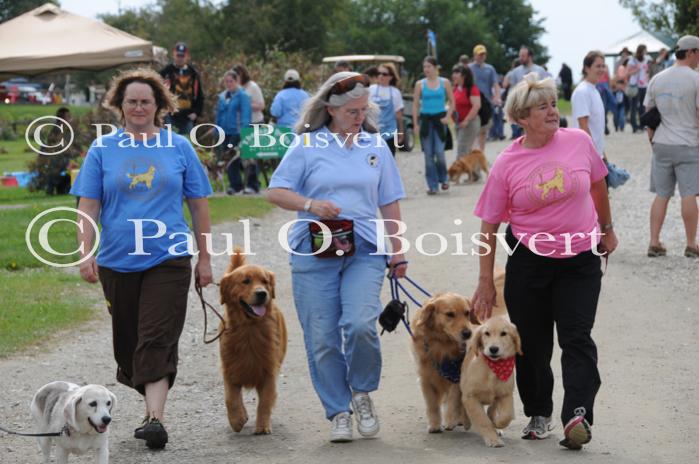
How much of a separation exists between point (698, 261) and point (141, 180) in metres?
8.45

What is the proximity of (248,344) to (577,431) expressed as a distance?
7.04 ft

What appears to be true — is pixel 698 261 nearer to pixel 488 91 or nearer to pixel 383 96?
pixel 383 96

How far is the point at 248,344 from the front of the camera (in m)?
7.77

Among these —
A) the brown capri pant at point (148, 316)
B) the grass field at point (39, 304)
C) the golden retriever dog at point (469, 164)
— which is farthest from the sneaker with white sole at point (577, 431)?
the golden retriever dog at point (469, 164)

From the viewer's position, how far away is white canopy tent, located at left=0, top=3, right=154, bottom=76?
25312 millimetres

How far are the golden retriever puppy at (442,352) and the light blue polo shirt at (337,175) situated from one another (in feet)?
2.10

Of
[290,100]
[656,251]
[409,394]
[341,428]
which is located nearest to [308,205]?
[341,428]

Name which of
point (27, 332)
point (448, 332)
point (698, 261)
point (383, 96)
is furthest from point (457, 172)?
point (448, 332)

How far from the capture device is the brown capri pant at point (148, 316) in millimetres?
7234

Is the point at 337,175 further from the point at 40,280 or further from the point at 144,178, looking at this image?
the point at 40,280

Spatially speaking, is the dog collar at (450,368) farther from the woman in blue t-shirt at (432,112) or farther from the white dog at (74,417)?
the woman in blue t-shirt at (432,112)

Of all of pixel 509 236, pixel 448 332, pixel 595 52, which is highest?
pixel 595 52

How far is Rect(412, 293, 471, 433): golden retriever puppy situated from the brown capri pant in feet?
4.83

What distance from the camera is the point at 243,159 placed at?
22984 mm
